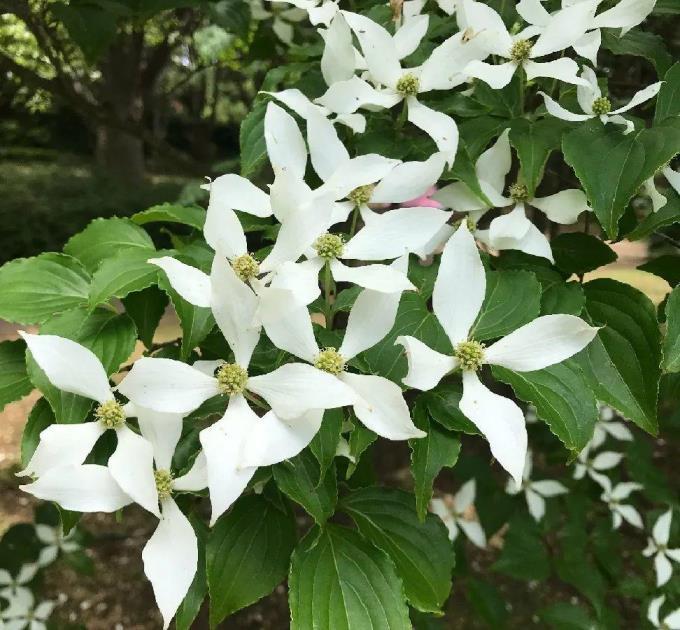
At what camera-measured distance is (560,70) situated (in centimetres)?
63

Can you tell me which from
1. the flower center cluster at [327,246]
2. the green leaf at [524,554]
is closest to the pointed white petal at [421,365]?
the flower center cluster at [327,246]

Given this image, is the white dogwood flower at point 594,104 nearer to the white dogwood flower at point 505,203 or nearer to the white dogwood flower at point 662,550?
the white dogwood flower at point 505,203

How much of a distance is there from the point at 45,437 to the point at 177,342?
0.26m

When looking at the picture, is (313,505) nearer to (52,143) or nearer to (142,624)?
(142,624)

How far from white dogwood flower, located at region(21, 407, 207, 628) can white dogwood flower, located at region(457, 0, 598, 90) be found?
425mm

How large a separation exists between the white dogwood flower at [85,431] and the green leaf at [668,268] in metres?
0.56

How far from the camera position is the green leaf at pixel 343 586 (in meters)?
0.60

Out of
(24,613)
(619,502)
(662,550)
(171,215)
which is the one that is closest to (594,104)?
(171,215)

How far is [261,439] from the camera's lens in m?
0.48

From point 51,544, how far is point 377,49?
1.28 metres

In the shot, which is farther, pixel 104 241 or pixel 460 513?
pixel 460 513

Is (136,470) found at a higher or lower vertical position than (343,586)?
higher

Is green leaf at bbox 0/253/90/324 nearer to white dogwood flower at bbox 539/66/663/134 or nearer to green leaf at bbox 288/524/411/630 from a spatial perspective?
green leaf at bbox 288/524/411/630

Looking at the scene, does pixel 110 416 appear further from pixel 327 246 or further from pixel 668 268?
pixel 668 268
